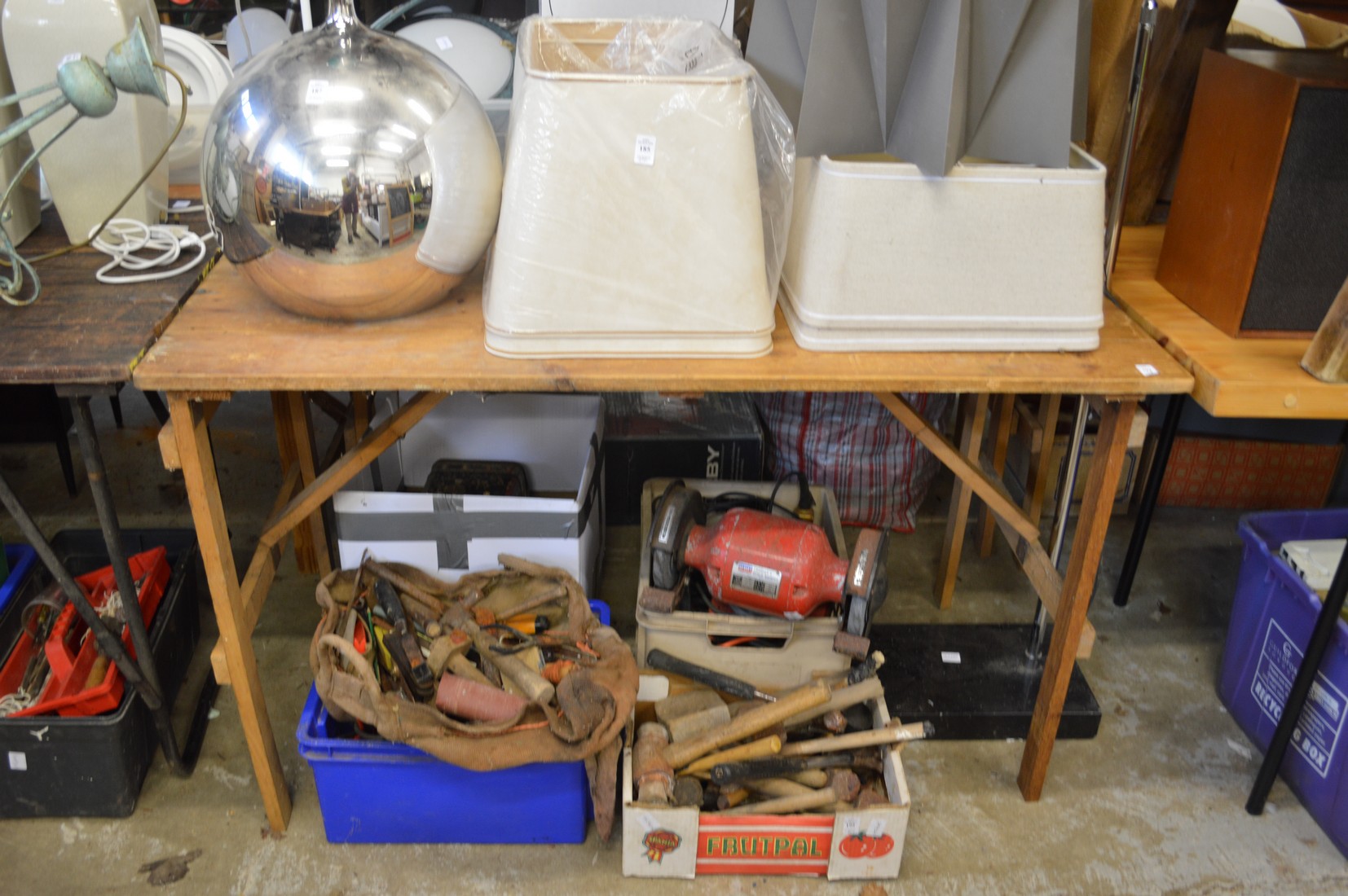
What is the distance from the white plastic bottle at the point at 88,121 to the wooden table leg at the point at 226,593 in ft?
1.75

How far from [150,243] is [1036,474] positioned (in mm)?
1708

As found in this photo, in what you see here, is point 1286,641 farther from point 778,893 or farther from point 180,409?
point 180,409

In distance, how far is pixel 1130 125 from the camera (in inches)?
61.0

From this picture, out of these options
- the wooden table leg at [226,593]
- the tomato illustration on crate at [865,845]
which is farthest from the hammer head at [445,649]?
the tomato illustration on crate at [865,845]

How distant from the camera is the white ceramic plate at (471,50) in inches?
72.1

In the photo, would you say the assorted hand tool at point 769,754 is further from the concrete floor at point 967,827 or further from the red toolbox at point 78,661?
the red toolbox at point 78,661

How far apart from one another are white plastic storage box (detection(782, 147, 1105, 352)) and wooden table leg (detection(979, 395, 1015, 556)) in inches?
29.1

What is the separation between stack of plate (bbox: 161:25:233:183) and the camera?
1.95 m

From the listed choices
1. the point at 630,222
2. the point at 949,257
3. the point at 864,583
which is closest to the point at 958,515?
the point at 864,583

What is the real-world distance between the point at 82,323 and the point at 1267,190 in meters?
1.65

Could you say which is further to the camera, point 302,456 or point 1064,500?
point 302,456

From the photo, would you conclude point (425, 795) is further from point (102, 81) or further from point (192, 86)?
point (192, 86)

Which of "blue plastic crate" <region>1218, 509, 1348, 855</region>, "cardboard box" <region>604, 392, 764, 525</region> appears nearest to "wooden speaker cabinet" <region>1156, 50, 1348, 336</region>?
"blue plastic crate" <region>1218, 509, 1348, 855</region>

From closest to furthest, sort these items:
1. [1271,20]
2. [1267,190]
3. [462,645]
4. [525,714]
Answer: [1267,190] < [525,714] < [462,645] < [1271,20]
